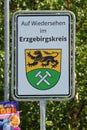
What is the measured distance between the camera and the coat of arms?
349 cm

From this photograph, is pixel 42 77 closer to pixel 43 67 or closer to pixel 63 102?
pixel 43 67

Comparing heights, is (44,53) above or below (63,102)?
above

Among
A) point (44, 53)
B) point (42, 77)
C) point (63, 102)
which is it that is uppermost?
point (44, 53)

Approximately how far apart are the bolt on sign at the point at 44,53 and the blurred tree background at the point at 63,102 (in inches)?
213

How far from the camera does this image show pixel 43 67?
3.51m

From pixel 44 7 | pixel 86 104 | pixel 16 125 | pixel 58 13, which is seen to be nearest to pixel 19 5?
pixel 44 7

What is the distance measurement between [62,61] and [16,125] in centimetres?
249

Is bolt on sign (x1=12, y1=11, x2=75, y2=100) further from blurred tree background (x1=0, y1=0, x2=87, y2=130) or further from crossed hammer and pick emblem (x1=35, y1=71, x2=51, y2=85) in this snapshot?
blurred tree background (x1=0, y1=0, x2=87, y2=130)

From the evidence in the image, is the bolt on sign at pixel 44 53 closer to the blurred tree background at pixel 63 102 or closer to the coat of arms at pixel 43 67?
the coat of arms at pixel 43 67

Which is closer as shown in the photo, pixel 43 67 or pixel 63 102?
pixel 43 67

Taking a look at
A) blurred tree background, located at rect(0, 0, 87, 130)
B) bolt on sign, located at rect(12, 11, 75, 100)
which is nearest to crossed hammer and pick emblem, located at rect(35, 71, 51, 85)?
bolt on sign, located at rect(12, 11, 75, 100)

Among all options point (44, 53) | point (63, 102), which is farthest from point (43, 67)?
point (63, 102)

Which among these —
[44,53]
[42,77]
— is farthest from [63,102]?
[44,53]

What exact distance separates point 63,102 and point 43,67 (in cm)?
595
